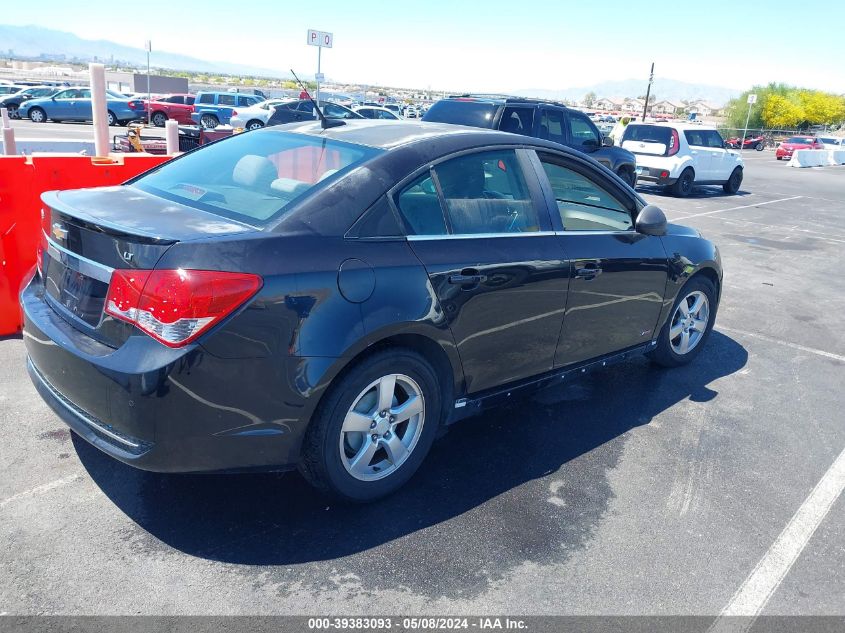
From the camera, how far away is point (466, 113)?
36.6 feet

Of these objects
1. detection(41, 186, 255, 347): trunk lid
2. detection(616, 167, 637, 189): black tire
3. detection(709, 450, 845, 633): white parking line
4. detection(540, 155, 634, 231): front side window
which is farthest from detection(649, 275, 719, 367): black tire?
detection(616, 167, 637, 189): black tire

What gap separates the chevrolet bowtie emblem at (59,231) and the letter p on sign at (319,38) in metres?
16.9

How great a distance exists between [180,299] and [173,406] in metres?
0.40

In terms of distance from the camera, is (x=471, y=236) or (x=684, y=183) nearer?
(x=471, y=236)

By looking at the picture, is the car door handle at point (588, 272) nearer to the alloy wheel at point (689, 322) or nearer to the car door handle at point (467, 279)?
the car door handle at point (467, 279)

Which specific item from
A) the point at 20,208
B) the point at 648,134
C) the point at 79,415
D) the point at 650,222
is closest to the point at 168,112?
the point at 648,134

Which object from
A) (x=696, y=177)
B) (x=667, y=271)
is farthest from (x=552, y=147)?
(x=696, y=177)

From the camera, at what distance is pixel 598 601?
2.72m

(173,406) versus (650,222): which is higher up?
(650,222)

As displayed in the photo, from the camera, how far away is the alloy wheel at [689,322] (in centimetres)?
512

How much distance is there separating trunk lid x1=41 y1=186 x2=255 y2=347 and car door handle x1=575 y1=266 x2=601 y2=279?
1902 millimetres

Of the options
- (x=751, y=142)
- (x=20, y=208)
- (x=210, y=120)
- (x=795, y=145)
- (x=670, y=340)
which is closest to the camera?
(x=20, y=208)

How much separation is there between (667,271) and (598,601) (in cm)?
259

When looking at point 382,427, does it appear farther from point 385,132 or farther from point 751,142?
point 751,142
